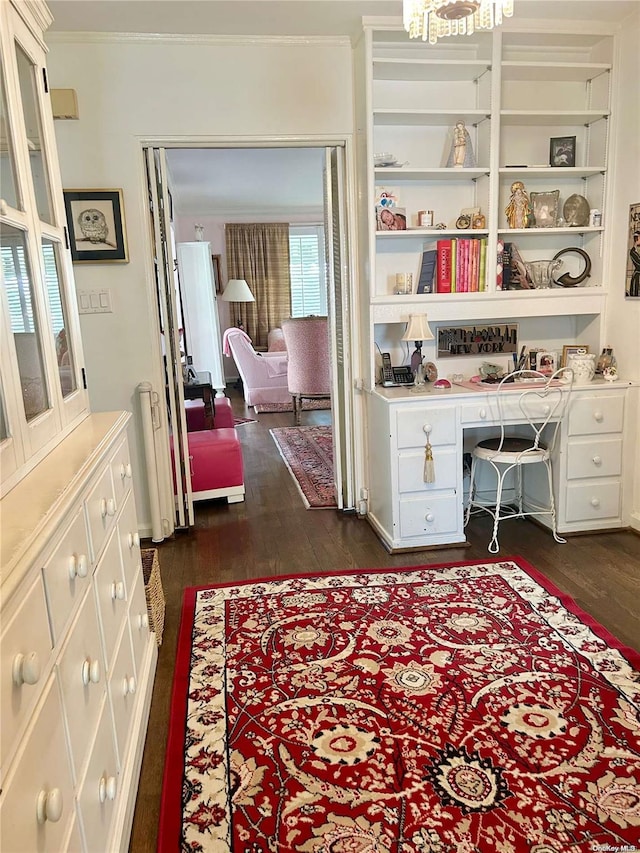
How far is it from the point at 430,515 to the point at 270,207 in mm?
6504

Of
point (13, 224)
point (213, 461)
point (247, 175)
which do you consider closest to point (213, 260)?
point (247, 175)

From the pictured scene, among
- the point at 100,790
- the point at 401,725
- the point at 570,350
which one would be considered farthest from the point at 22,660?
the point at 570,350

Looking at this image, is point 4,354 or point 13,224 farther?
point 13,224

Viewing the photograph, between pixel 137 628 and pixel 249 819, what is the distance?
67 centimetres

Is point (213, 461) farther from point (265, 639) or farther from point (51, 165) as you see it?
point (51, 165)

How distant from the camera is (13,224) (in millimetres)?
1425

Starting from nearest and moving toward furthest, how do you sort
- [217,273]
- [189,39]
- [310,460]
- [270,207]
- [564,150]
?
1. [189,39]
2. [564,150]
3. [310,460]
4. [270,207]
5. [217,273]

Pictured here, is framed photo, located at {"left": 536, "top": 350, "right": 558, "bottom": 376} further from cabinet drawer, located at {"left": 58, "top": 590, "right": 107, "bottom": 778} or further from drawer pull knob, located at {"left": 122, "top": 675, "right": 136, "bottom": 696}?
cabinet drawer, located at {"left": 58, "top": 590, "right": 107, "bottom": 778}

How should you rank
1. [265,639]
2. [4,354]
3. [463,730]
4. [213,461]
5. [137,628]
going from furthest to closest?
[213,461] < [265,639] < [137,628] < [463,730] < [4,354]

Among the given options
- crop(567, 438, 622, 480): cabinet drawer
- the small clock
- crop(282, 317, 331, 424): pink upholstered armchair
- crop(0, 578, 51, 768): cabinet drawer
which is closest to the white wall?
the small clock

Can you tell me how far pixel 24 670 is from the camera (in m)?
0.90

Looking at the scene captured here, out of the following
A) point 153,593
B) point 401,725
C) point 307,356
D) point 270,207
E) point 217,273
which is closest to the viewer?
point 401,725

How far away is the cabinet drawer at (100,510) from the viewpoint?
145 cm

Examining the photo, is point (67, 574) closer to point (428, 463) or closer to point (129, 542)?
point (129, 542)
